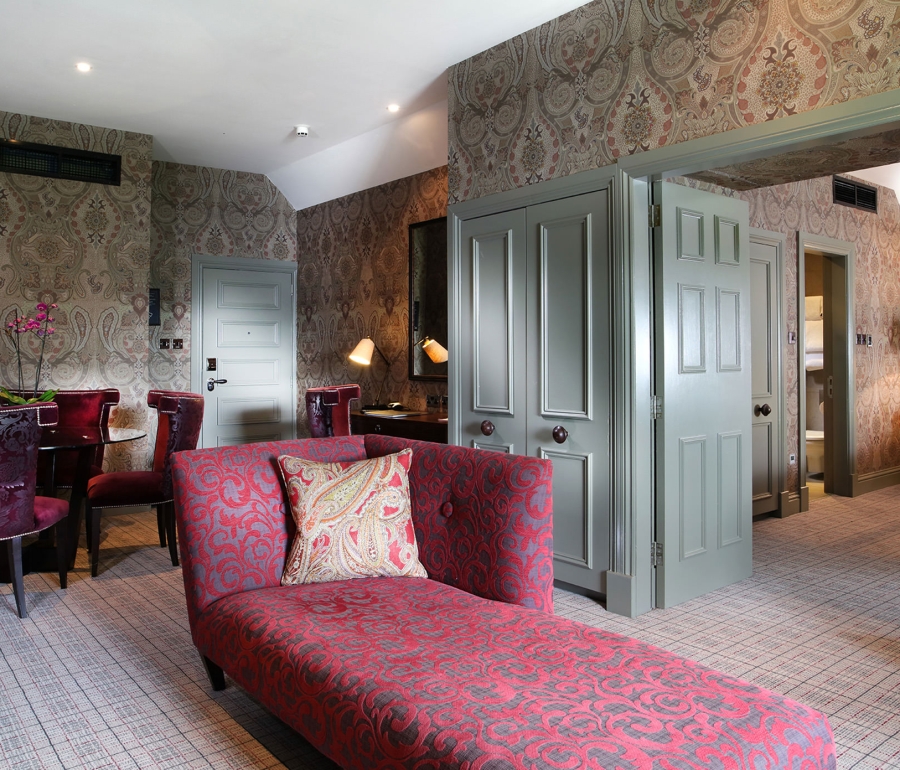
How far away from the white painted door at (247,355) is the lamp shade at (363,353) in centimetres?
159

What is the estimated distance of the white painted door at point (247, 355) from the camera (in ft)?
21.6

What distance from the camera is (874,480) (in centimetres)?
620

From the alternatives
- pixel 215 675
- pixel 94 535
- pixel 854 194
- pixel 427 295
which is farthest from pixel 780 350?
pixel 94 535

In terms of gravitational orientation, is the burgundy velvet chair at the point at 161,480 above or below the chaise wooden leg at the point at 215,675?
above

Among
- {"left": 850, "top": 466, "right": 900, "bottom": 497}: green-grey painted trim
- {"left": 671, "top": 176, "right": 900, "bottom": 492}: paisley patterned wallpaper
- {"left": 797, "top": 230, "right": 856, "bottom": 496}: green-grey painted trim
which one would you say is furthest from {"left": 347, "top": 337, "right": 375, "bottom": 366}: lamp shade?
{"left": 850, "top": 466, "right": 900, "bottom": 497}: green-grey painted trim

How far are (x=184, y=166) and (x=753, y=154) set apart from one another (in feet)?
17.0

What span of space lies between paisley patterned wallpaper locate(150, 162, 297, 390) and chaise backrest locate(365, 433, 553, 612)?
4676 mm

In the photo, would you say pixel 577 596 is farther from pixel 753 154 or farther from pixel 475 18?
pixel 475 18

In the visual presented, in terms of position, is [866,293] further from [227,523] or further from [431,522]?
[227,523]

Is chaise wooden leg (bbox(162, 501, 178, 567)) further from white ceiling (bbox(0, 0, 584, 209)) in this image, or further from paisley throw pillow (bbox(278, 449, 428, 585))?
white ceiling (bbox(0, 0, 584, 209))

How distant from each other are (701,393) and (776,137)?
1.24 meters

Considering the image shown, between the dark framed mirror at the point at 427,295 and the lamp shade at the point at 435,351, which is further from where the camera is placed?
the dark framed mirror at the point at 427,295

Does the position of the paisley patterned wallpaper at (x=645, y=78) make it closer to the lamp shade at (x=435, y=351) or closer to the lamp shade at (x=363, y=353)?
the lamp shade at (x=435, y=351)

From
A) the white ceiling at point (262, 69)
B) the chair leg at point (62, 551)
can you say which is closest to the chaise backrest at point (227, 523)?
Result: the chair leg at point (62, 551)
